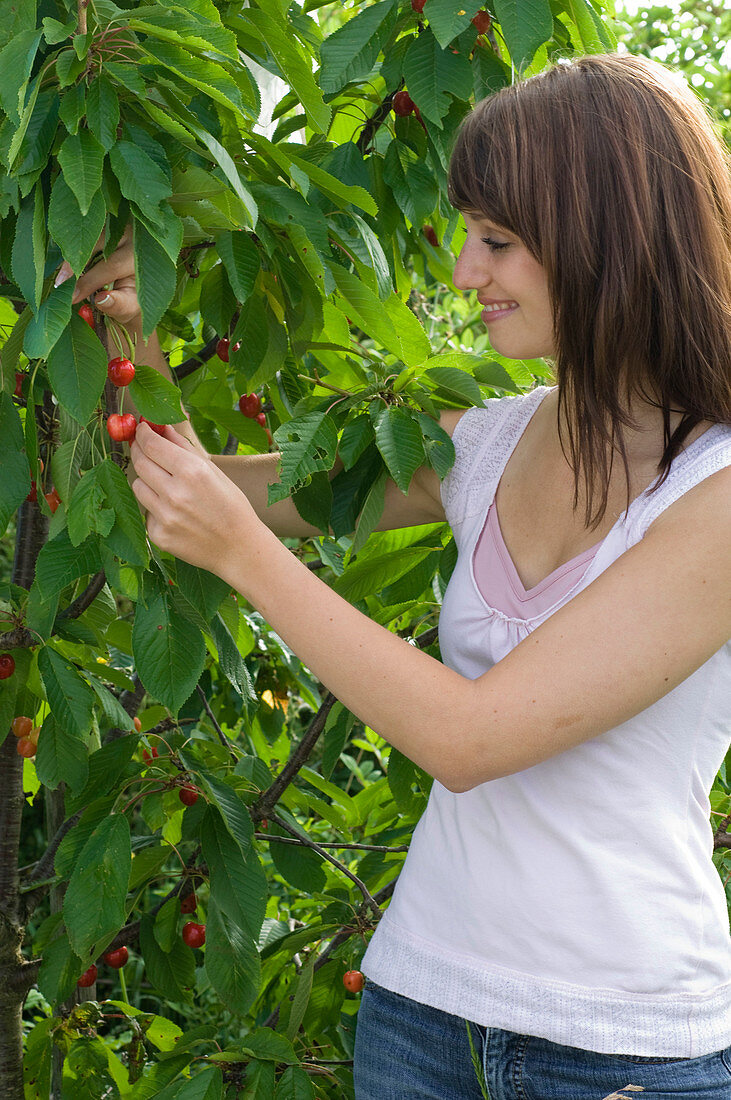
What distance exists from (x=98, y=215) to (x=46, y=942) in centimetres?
119

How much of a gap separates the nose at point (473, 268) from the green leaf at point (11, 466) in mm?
553

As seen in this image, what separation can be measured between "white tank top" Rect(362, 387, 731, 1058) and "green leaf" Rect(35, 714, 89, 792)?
55 cm

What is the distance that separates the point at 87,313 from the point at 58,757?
2.09ft

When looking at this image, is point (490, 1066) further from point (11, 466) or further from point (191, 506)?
point (11, 466)

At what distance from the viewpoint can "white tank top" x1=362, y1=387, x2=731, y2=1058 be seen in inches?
46.4

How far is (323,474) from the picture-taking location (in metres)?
1.54

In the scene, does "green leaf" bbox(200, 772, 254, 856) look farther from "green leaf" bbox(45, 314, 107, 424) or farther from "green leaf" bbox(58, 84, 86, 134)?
"green leaf" bbox(58, 84, 86, 134)

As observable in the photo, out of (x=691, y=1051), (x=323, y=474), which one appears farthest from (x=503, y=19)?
(x=691, y=1051)

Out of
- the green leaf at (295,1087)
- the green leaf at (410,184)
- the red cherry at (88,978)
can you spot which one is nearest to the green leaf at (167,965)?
the red cherry at (88,978)

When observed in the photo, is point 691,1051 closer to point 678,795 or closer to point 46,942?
point 678,795

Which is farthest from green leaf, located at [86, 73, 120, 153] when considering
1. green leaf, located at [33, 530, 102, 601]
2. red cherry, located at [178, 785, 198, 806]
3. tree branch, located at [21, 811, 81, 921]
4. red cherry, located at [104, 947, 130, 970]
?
red cherry, located at [104, 947, 130, 970]

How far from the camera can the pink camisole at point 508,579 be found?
1264mm

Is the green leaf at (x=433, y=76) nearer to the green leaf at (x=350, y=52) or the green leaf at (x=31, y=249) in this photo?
the green leaf at (x=350, y=52)

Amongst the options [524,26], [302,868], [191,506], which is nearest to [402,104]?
[524,26]
